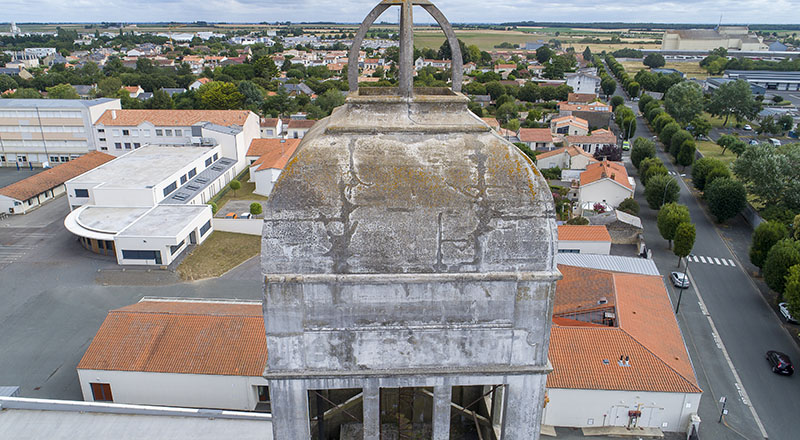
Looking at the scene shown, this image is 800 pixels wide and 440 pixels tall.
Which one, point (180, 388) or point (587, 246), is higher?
point (180, 388)

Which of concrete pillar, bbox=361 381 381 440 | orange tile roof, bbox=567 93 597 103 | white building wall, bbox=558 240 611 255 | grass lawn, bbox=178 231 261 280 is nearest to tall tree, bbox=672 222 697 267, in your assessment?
white building wall, bbox=558 240 611 255

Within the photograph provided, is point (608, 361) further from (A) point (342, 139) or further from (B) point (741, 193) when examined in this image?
(B) point (741, 193)

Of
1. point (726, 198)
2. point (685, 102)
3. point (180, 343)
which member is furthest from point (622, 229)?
point (685, 102)

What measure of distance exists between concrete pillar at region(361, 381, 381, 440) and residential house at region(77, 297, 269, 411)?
18194mm

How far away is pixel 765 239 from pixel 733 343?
11.4 metres

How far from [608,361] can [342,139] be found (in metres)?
21.5

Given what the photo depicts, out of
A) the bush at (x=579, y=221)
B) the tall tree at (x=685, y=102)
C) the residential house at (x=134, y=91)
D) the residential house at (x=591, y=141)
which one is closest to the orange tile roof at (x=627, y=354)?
the bush at (x=579, y=221)

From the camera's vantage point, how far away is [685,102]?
90.0m

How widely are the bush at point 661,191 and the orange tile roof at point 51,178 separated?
60574 mm

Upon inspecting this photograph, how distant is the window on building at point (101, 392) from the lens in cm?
2469

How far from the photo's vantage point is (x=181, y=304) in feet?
94.5

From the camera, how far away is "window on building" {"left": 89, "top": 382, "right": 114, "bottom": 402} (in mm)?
24688


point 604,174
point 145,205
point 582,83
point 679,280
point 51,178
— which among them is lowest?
point 679,280

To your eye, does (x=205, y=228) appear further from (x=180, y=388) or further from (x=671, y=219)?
(x=671, y=219)
